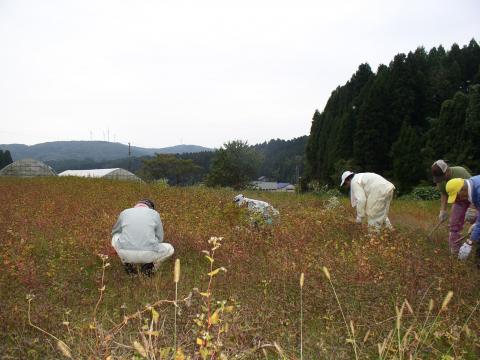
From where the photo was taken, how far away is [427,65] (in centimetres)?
3138

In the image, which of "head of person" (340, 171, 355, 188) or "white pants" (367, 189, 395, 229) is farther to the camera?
"head of person" (340, 171, 355, 188)

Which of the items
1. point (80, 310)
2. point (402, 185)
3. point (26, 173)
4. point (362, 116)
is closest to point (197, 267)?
point (80, 310)

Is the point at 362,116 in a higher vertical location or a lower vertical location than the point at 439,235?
higher

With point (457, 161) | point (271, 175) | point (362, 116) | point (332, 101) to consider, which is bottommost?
point (271, 175)

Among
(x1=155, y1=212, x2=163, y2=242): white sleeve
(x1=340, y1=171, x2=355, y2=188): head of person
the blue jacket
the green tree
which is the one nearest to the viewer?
the blue jacket

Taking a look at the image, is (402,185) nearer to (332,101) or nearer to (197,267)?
(332,101)

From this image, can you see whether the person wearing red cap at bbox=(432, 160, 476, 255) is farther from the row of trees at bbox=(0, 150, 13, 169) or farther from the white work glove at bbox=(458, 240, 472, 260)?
the row of trees at bbox=(0, 150, 13, 169)

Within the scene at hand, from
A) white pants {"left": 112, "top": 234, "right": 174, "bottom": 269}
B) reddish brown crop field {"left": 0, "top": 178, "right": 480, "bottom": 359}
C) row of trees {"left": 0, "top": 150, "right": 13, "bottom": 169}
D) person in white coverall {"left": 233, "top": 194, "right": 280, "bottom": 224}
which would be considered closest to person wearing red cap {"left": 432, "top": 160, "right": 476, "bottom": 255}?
reddish brown crop field {"left": 0, "top": 178, "right": 480, "bottom": 359}

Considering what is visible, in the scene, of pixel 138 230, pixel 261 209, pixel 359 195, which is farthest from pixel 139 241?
pixel 359 195

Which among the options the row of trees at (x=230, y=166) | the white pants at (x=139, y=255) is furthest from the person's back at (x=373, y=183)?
the row of trees at (x=230, y=166)

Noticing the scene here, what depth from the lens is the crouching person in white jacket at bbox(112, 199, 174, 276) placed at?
5.32 meters

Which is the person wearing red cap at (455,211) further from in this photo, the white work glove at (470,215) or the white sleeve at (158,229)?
the white sleeve at (158,229)

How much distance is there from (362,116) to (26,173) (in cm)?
2905

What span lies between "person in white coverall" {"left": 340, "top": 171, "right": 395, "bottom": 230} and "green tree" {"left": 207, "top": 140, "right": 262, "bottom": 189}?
36.8m
